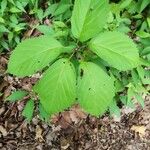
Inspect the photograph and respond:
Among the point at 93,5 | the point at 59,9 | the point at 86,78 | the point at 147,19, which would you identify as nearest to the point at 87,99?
the point at 86,78

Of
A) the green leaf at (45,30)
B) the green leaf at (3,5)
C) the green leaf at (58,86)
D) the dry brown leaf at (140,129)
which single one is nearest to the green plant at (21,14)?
the green leaf at (3,5)

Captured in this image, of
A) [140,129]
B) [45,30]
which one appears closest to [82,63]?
[45,30]

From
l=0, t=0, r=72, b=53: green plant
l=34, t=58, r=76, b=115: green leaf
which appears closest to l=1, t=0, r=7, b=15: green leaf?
l=0, t=0, r=72, b=53: green plant

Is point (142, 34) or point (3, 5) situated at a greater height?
point (3, 5)

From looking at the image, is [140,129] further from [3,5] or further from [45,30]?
[3,5]

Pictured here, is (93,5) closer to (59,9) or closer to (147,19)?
(59,9)

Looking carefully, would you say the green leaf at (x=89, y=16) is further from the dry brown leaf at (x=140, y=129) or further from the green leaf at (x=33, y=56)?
the dry brown leaf at (x=140, y=129)

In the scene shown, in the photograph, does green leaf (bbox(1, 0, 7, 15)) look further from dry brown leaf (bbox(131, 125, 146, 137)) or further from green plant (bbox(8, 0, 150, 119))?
dry brown leaf (bbox(131, 125, 146, 137))
